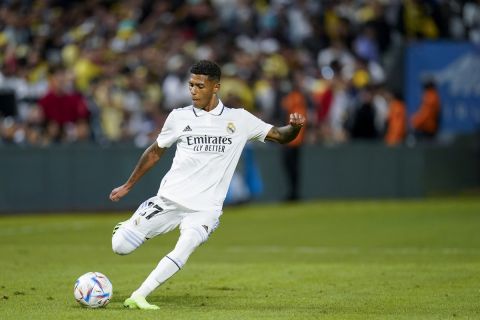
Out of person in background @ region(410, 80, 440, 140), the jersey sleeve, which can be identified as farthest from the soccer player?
person in background @ region(410, 80, 440, 140)

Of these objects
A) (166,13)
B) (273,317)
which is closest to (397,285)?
(273,317)

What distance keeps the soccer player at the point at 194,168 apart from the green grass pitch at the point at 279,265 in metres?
0.75

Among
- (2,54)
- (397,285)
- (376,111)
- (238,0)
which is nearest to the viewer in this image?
(397,285)

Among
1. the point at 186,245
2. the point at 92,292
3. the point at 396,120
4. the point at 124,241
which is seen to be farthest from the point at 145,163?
the point at 396,120

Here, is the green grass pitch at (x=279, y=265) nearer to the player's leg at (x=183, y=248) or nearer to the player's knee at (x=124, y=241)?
the player's leg at (x=183, y=248)

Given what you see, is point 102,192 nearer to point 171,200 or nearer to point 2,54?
point 2,54

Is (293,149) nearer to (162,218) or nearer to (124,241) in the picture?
(162,218)

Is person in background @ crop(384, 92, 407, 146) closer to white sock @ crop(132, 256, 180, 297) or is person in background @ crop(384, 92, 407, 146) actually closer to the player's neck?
the player's neck

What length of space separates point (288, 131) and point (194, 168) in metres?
1.01

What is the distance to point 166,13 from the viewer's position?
99.8 ft

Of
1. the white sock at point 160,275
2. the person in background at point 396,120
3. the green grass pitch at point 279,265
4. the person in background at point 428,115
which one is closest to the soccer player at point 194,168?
the white sock at point 160,275

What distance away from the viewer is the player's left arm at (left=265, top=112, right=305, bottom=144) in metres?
10.9

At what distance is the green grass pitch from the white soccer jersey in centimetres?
104

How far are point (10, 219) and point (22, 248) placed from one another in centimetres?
581
